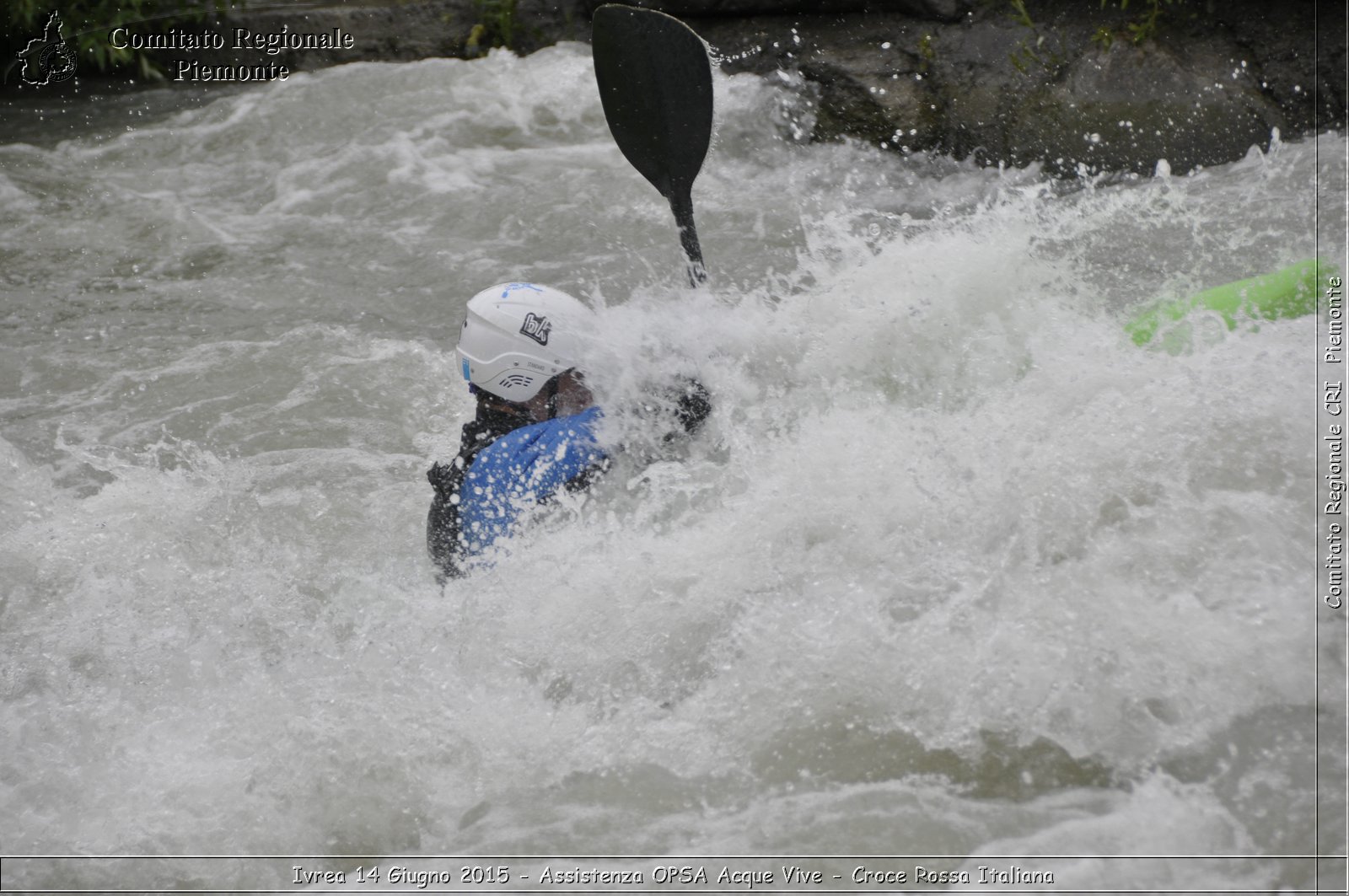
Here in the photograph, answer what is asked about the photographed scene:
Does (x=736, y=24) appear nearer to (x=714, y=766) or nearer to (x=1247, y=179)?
(x=1247, y=179)

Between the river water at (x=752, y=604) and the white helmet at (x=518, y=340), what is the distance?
0.11 metres

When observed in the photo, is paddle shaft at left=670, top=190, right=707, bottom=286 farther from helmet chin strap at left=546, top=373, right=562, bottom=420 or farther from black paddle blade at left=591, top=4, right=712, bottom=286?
helmet chin strap at left=546, top=373, right=562, bottom=420

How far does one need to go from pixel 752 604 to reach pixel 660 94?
156 centimetres

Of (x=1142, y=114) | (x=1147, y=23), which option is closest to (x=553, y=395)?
(x=1142, y=114)

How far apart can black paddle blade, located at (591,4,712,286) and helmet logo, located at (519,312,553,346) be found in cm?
60

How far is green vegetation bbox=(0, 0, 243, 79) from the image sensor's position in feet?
24.3

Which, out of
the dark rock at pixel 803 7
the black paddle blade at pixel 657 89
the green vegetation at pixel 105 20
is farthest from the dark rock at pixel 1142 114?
the green vegetation at pixel 105 20

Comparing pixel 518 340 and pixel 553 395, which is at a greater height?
pixel 518 340

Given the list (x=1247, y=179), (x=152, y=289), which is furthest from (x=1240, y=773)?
(x=152, y=289)

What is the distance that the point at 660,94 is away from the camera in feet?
11.6

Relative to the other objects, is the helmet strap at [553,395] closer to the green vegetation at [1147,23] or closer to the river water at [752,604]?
the river water at [752,604]

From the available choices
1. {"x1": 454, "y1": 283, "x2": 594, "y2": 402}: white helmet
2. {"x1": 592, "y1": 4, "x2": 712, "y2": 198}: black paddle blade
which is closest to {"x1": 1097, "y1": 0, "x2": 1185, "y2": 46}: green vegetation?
{"x1": 592, "y1": 4, "x2": 712, "y2": 198}: black paddle blade

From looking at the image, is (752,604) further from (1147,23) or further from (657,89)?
(1147,23)

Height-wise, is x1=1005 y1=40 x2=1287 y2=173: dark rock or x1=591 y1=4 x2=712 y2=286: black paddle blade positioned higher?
x1=591 y1=4 x2=712 y2=286: black paddle blade
